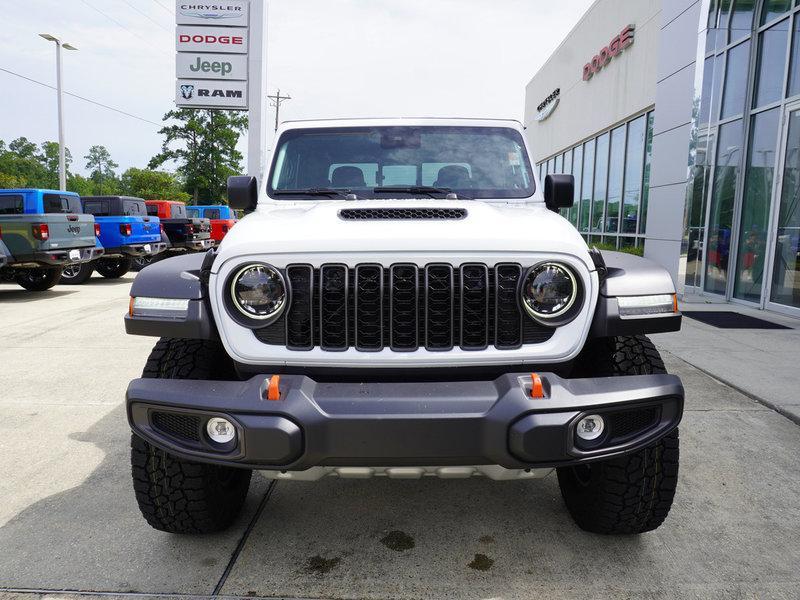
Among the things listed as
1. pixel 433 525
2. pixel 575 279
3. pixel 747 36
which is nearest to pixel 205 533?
pixel 433 525

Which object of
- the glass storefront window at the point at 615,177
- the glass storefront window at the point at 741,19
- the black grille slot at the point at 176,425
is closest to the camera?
the black grille slot at the point at 176,425

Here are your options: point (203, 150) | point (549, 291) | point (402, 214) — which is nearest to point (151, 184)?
point (203, 150)

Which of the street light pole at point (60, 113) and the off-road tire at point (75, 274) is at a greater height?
the street light pole at point (60, 113)

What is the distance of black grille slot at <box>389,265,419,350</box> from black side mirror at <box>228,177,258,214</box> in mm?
1530

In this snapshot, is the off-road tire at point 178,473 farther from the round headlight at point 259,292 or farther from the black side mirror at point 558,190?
the black side mirror at point 558,190

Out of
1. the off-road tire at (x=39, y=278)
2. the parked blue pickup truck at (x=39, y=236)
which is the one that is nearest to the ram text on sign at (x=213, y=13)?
the parked blue pickup truck at (x=39, y=236)


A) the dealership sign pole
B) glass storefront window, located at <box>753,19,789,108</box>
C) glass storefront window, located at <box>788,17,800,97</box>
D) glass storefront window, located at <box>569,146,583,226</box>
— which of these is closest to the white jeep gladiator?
glass storefront window, located at <box>788,17,800,97</box>

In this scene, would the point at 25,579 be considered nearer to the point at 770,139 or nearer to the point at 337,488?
the point at 337,488

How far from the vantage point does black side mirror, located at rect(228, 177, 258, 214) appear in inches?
134

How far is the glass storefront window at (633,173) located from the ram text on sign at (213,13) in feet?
32.0

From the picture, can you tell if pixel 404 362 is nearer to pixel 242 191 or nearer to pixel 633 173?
pixel 242 191

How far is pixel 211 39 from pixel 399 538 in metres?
15.4

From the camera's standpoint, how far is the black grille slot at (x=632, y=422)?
7.09 feet

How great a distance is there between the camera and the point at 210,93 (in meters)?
15.5
